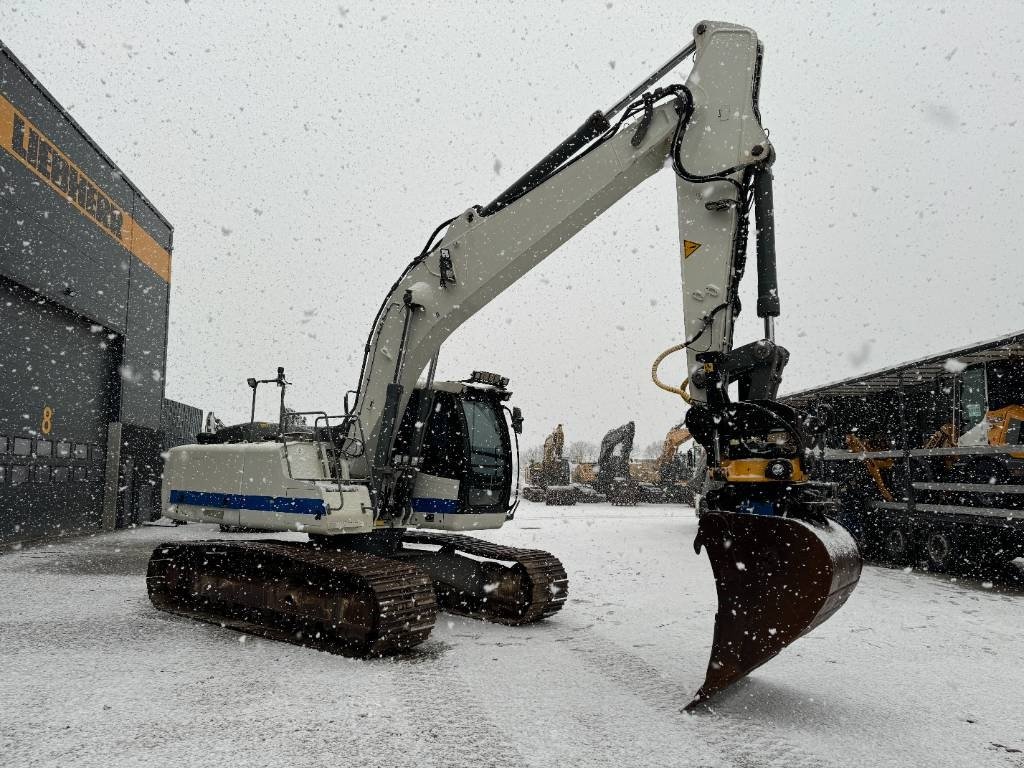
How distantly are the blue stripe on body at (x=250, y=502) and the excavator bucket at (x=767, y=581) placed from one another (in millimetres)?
3402

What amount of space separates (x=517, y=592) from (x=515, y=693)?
218cm

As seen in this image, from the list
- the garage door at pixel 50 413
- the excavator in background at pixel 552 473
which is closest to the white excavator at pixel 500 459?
the garage door at pixel 50 413

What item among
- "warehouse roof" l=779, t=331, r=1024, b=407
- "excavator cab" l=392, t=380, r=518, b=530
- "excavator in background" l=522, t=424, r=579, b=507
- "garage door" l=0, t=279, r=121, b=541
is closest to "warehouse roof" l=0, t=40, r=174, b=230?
"garage door" l=0, t=279, r=121, b=541

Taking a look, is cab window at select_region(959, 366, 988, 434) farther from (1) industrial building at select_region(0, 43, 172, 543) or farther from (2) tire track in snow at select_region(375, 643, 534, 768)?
(1) industrial building at select_region(0, 43, 172, 543)

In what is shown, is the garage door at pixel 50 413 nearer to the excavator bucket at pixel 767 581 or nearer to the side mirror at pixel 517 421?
the side mirror at pixel 517 421

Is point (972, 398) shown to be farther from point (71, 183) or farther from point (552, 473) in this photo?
point (552, 473)

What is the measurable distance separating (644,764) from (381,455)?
13.4 ft

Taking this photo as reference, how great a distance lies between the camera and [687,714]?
423 centimetres

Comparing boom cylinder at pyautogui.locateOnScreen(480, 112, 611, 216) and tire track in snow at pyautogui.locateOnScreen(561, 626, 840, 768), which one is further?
boom cylinder at pyautogui.locateOnScreen(480, 112, 611, 216)

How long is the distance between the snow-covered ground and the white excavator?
1.33 ft

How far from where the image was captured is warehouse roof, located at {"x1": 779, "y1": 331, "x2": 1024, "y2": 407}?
9.83 metres

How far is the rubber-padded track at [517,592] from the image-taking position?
6680 mm

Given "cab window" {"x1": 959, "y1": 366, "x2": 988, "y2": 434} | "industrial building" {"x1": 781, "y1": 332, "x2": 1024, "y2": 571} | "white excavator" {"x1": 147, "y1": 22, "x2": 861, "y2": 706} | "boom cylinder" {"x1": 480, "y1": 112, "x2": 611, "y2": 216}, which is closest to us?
"white excavator" {"x1": 147, "y1": 22, "x2": 861, "y2": 706}

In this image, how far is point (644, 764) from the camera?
3.50 metres
